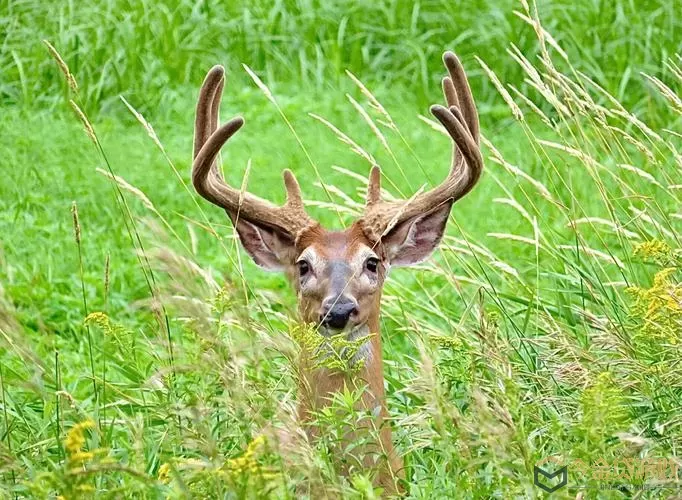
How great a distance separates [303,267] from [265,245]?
0.81 ft

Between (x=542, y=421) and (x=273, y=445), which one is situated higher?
(x=273, y=445)

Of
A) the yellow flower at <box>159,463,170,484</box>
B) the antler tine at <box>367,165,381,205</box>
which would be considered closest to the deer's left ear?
the antler tine at <box>367,165,381,205</box>

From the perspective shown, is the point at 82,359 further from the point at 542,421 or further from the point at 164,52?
the point at 164,52

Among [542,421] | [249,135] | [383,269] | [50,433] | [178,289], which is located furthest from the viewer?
[249,135]

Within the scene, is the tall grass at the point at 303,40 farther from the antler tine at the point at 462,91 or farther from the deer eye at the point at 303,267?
the deer eye at the point at 303,267

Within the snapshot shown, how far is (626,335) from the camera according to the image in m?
4.19

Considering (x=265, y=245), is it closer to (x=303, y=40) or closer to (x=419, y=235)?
(x=419, y=235)

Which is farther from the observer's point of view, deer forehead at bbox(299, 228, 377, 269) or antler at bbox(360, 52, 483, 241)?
antler at bbox(360, 52, 483, 241)

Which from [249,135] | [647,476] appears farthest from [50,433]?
[249,135]

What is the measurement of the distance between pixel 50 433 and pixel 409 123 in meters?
4.84

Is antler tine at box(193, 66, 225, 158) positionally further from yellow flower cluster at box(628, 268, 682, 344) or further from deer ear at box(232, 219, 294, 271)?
yellow flower cluster at box(628, 268, 682, 344)

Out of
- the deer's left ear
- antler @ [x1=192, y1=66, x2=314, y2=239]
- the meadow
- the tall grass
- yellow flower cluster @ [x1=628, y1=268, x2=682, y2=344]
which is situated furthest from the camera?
the tall grass

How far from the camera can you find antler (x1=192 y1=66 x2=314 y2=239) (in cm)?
486

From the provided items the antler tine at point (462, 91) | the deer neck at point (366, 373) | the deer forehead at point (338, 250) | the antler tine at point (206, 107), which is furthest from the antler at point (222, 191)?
the antler tine at point (462, 91)
